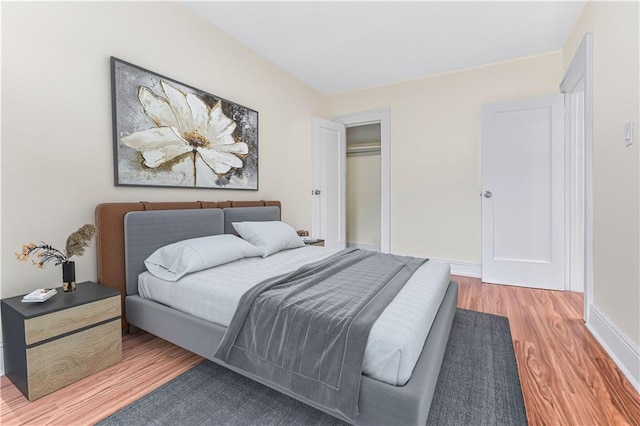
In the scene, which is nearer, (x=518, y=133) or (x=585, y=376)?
(x=585, y=376)

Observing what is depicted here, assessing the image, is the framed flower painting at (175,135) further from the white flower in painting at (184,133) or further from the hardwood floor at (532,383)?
the hardwood floor at (532,383)

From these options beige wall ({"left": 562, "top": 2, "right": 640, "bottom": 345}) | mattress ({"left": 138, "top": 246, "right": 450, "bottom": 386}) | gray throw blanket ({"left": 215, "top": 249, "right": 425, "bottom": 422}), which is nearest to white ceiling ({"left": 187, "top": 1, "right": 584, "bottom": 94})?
beige wall ({"left": 562, "top": 2, "right": 640, "bottom": 345})

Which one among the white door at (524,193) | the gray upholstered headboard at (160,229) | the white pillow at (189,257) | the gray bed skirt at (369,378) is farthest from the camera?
the white door at (524,193)

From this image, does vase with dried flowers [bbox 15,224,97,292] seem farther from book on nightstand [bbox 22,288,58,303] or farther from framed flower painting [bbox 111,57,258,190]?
framed flower painting [bbox 111,57,258,190]

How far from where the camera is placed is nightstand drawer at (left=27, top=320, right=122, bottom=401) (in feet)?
4.61

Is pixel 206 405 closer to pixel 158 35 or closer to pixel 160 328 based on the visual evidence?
pixel 160 328

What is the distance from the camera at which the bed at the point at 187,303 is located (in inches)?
41.4

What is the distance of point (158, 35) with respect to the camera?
231 cm

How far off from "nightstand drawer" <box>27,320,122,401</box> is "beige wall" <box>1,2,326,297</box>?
49 cm

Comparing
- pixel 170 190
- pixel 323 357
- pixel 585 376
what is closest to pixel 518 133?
pixel 585 376

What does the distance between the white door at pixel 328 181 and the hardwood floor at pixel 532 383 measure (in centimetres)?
259

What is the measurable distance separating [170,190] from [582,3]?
375 cm

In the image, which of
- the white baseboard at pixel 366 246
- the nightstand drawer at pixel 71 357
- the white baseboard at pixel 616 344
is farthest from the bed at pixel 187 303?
the white baseboard at pixel 366 246

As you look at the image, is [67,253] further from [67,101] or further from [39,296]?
[67,101]
